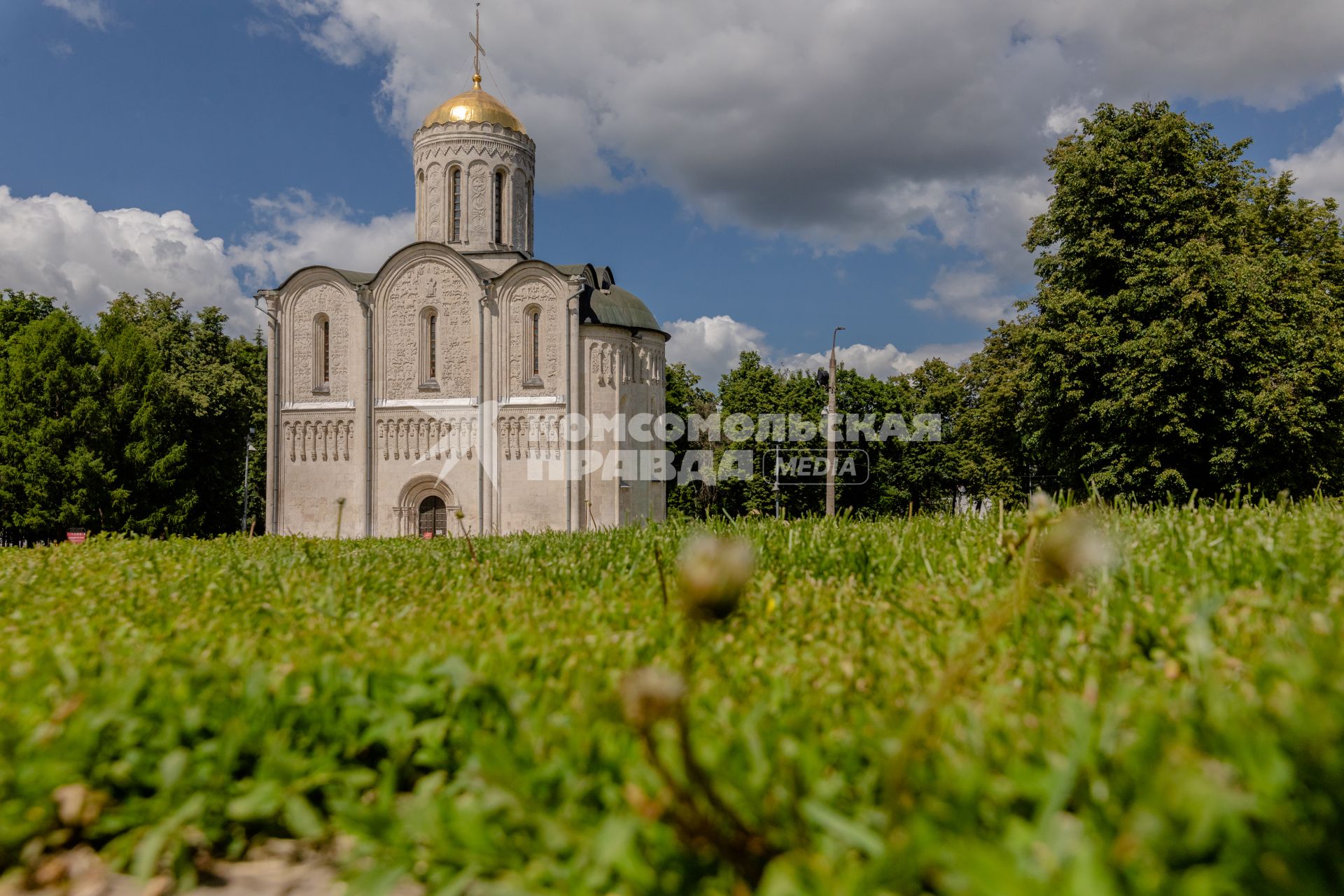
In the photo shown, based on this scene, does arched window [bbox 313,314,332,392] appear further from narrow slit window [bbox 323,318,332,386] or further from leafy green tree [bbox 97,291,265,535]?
leafy green tree [bbox 97,291,265,535]

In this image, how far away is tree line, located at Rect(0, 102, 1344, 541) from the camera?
51.6ft

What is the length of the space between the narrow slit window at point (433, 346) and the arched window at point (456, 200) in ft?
10.8

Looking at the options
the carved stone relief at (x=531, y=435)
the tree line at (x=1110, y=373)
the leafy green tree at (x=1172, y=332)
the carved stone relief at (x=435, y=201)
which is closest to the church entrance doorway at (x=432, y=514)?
the carved stone relief at (x=531, y=435)

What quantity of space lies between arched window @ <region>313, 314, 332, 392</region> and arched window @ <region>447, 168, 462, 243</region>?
17.0ft

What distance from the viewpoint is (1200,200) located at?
17.7 metres

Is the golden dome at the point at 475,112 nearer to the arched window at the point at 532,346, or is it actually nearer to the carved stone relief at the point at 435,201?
the carved stone relief at the point at 435,201

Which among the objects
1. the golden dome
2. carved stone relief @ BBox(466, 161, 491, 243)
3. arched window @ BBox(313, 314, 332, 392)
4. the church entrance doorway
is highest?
the golden dome

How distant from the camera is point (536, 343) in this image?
2592 centimetres

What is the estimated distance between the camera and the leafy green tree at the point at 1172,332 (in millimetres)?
15539

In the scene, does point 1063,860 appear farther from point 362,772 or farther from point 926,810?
point 362,772

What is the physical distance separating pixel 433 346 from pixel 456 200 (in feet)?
17.9

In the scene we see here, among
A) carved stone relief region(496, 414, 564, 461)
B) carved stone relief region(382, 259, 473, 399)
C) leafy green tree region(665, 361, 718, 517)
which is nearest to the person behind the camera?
carved stone relief region(496, 414, 564, 461)

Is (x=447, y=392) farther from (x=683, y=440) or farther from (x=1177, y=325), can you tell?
(x=1177, y=325)

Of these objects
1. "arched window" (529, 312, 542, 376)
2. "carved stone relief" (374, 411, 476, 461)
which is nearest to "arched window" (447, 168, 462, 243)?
"arched window" (529, 312, 542, 376)
